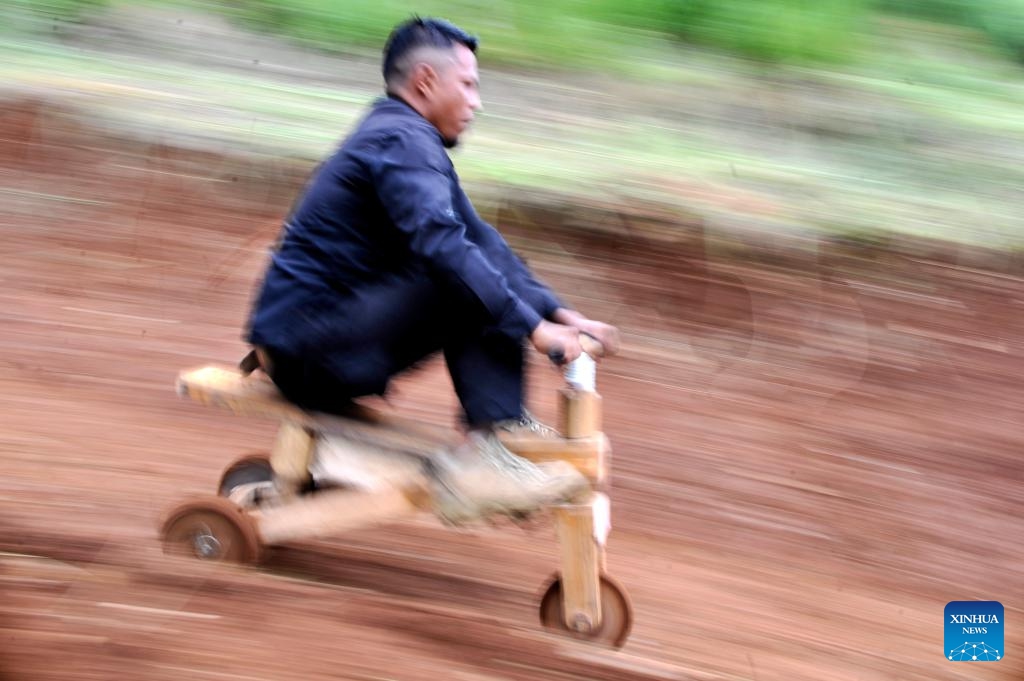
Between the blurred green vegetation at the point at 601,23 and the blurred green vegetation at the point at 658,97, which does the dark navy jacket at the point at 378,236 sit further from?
the blurred green vegetation at the point at 601,23

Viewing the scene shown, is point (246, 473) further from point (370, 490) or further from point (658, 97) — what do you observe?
point (658, 97)

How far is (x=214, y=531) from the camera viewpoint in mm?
3193

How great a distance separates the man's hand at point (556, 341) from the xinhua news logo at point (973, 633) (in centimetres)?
166

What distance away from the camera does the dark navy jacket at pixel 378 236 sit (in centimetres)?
287

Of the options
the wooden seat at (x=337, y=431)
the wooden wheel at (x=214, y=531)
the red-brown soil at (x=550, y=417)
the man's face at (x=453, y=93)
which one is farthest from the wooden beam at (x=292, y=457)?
the man's face at (x=453, y=93)

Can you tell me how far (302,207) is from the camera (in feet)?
10.3

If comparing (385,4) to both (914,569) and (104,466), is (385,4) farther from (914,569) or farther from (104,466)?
(914,569)

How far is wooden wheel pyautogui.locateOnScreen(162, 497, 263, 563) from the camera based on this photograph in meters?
3.17

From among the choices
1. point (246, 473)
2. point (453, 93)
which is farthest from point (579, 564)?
point (453, 93)

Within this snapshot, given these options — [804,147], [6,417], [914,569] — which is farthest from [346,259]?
[804,147]

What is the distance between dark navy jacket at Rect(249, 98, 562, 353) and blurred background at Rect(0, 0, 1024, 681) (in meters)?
0.73

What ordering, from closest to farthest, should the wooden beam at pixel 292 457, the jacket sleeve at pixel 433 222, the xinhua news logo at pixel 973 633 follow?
the jacket sleeve at pixel 433 222 → the wooden beam at pixel 292 457 → the xinhua news logo at pixel 973 633

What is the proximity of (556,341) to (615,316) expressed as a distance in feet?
8.16

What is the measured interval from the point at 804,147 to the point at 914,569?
117 inches
